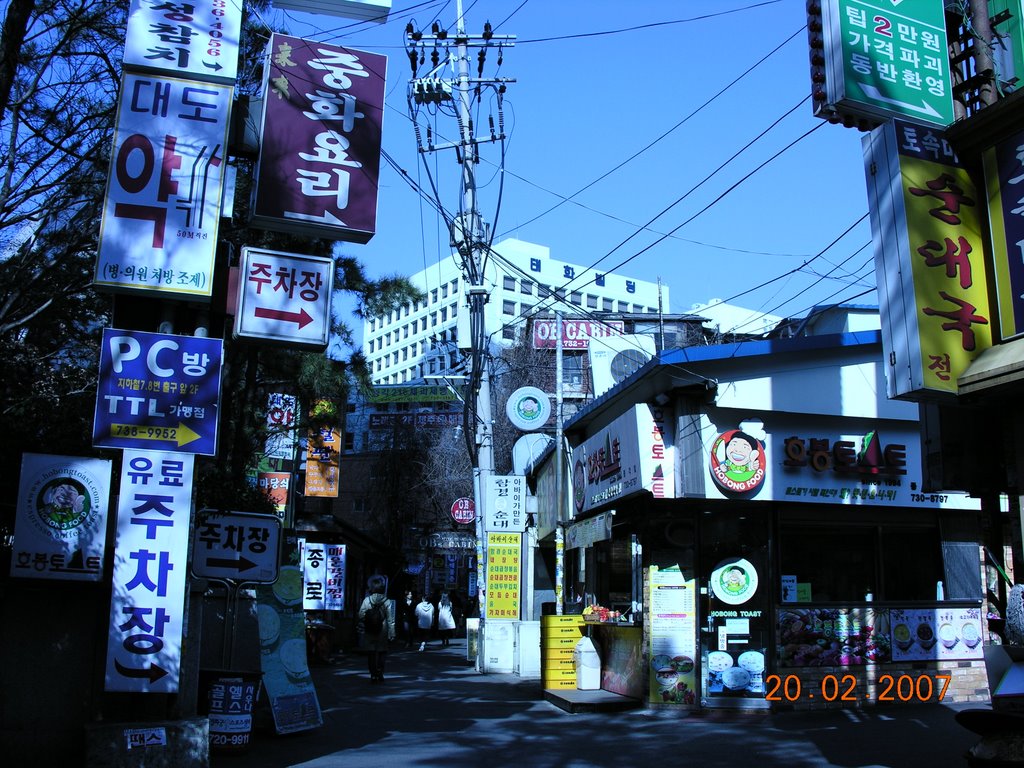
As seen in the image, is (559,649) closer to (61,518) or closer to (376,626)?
(376,626)

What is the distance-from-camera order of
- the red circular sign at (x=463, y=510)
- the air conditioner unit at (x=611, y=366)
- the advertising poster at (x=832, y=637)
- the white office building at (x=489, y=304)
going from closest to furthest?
the advertising poster at (x=832, y=637), the air conditioner unit at (x=611, y=366), the red circular sign at (x=463, y=510), the white office building at (x=489, y=304)

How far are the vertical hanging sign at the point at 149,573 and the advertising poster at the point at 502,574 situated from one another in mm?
13783

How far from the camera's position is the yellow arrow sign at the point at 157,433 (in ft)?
28.6

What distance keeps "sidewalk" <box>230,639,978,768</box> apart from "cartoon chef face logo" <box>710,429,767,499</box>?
312cm

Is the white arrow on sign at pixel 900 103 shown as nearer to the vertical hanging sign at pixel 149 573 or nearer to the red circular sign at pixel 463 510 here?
the vertical hanging sign at pixel 149 573

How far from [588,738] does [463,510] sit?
17764 mm

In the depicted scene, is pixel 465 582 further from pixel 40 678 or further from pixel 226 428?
pixel 40 678

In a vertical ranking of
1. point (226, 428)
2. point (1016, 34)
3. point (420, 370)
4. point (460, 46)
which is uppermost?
point (420, 370)

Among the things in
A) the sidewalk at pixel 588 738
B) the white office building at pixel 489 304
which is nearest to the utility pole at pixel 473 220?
the sidewalk at pixel 588 738

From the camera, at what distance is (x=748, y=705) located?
13.6 m

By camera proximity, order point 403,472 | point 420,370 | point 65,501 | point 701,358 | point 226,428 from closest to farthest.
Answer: point 65,501 < point 701,358 < point 226,428 < point 403,472 < point 420,370

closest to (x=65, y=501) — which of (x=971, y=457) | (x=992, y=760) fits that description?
(x=992, y=760)

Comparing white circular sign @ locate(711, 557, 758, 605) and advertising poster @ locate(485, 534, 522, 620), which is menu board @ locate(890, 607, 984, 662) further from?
advertising poster @ locate(485, 534, 522, 620)

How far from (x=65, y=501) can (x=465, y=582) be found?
173ft
